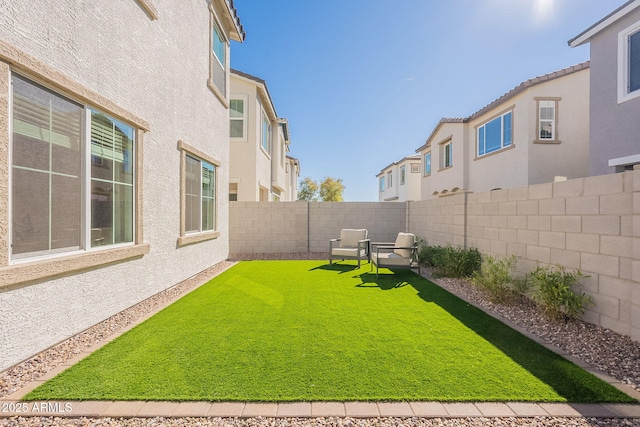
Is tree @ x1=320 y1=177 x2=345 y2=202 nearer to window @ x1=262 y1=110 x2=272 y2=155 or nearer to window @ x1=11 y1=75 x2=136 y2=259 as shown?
window @ x1=262 y1=110 x2=272 y2=155

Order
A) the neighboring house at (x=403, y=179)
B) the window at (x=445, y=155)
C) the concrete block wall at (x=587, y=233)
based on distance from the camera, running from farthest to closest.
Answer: the neighboring house at (x=403, y=179) < the window at (x=445, y=155) < the concrete block wall at (x=587, y=233)

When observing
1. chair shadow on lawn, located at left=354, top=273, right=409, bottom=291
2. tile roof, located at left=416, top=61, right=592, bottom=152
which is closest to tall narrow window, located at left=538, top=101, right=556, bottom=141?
tile roof, located at left=416, top=61, right=592, bottom=152

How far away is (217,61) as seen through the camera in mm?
8070

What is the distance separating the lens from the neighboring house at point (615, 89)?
664 cm

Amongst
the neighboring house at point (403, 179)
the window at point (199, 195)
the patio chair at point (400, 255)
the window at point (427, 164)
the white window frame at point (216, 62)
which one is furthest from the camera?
the neighboring house at point (403, 179)

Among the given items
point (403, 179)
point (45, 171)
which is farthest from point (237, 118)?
point (403, 179)

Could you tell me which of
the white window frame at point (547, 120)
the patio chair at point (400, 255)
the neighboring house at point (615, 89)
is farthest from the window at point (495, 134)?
the patio chair at point (400, 255)

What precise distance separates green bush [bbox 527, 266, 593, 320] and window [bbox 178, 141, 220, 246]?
6.37 metres

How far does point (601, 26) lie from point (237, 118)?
11.3 m

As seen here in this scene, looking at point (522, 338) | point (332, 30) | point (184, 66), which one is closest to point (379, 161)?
point (332, 30)

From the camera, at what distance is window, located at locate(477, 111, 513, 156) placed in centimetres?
1122

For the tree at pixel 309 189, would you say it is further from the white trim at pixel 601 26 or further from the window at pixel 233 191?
the white trim at pixel 601 26

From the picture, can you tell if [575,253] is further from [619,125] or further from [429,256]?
[619,125]

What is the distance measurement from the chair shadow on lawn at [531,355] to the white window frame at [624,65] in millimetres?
6669
